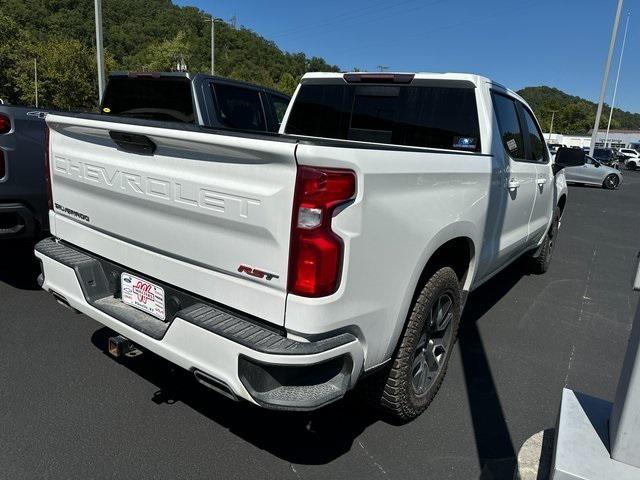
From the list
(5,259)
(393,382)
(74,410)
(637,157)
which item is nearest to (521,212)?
(393,382)

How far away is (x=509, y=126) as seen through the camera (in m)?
3.96

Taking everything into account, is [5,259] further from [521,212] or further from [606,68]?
[606,68]

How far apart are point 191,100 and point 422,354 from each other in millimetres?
3691

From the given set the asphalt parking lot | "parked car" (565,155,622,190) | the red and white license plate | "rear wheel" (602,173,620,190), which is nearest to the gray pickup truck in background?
the asphalt parking lot

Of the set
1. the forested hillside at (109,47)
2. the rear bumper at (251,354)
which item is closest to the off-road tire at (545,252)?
the rear bumper at (251,354)

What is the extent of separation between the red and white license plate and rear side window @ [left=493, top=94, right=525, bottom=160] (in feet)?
8.73

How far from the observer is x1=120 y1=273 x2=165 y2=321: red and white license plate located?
2439 mm

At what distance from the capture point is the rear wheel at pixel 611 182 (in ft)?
67.4

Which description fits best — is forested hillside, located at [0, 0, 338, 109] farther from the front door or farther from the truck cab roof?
the front door

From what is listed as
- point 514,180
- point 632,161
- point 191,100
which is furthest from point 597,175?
point 632,161

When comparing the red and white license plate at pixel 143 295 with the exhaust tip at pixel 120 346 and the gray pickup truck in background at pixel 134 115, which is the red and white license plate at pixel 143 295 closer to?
the exhaust tip at pixel 120 346

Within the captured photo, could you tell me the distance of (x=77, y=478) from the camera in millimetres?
2309

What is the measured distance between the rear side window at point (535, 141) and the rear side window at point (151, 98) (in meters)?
3.33

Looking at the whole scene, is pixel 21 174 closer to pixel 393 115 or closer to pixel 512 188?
pixel 393 115
